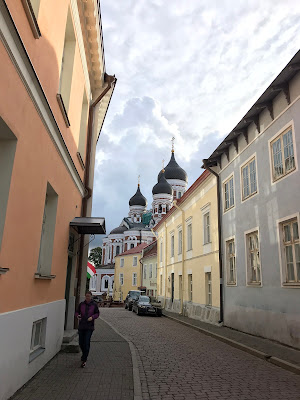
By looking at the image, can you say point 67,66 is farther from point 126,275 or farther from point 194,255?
point 126,275

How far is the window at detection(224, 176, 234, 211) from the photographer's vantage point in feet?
48.9

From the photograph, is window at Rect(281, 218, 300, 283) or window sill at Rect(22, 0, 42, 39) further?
window at Rect(281, 218, 300, 283)

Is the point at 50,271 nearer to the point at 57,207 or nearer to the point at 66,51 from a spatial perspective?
the point at 57,207

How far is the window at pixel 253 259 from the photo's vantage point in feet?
39.7

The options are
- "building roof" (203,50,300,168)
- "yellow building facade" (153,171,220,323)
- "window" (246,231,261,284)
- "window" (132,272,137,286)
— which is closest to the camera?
"building roof" (203,50,300,168)

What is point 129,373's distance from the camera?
7.00m

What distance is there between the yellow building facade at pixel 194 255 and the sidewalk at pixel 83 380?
28.5 ft

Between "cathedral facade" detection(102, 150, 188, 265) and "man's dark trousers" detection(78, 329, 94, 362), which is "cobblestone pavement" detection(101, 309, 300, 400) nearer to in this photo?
"man's dark trousers" detection(78, 329, 94, 362)

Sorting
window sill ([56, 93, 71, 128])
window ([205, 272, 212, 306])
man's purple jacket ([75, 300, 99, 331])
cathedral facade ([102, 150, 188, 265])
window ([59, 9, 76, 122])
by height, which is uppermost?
cathedral facade ([102, 150, 188, 265])

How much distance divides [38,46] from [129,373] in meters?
6.46

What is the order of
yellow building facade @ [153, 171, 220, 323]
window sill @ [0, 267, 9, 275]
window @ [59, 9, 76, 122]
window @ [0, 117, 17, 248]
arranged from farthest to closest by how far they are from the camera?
yellow building facade @ [153, 171, 220, 323] < window @ [59, 9, 76, 122] < window @ [0, 117, 17, 248] < window sill @ [0, 267, 9, 275]

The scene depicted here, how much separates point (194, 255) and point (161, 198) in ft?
151

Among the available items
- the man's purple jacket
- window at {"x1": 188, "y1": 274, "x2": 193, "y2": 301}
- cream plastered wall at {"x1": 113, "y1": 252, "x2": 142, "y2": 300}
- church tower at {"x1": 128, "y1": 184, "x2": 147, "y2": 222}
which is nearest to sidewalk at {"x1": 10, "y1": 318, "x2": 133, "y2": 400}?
the man's purple jacket

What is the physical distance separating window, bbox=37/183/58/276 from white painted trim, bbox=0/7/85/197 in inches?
39.3
